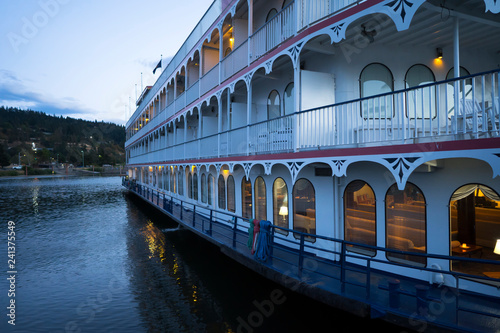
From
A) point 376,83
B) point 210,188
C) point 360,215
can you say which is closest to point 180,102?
point 210,188

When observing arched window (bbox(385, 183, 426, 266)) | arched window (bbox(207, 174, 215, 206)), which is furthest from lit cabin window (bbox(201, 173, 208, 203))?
arched window (bbox(385, 183, 426, 266))

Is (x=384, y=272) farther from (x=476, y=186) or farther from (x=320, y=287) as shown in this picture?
(x=476, y=186)

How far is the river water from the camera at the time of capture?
7555mm

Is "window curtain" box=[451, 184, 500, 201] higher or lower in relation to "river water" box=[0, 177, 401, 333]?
higher

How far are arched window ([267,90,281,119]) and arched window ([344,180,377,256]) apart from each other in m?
5.21

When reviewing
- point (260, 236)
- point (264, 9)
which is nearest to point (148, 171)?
point (264, 9)

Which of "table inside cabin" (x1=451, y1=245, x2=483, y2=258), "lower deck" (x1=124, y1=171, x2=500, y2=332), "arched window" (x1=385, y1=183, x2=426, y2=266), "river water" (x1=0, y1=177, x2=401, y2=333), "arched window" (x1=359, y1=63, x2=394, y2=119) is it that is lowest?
"river water" (x1=0, y1=177, x2=401, y2=333)

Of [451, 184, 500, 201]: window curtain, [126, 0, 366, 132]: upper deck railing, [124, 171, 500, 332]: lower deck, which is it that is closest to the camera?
[124, 171, 500, 332]: lower deck

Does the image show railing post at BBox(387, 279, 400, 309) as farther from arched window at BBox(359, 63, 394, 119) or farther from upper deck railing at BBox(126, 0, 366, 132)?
upper deck railing at BBox(126, 0, 366, 132)

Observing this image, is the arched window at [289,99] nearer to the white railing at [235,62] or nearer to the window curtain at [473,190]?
the white railing at [235,62]

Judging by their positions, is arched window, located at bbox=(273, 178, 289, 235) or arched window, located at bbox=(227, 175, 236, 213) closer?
arched window, located at bbox=(273, 178, 289, 235)

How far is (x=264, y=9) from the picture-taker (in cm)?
1356

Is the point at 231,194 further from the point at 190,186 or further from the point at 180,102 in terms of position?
the point at 180,102

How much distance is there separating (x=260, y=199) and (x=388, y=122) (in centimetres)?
603
